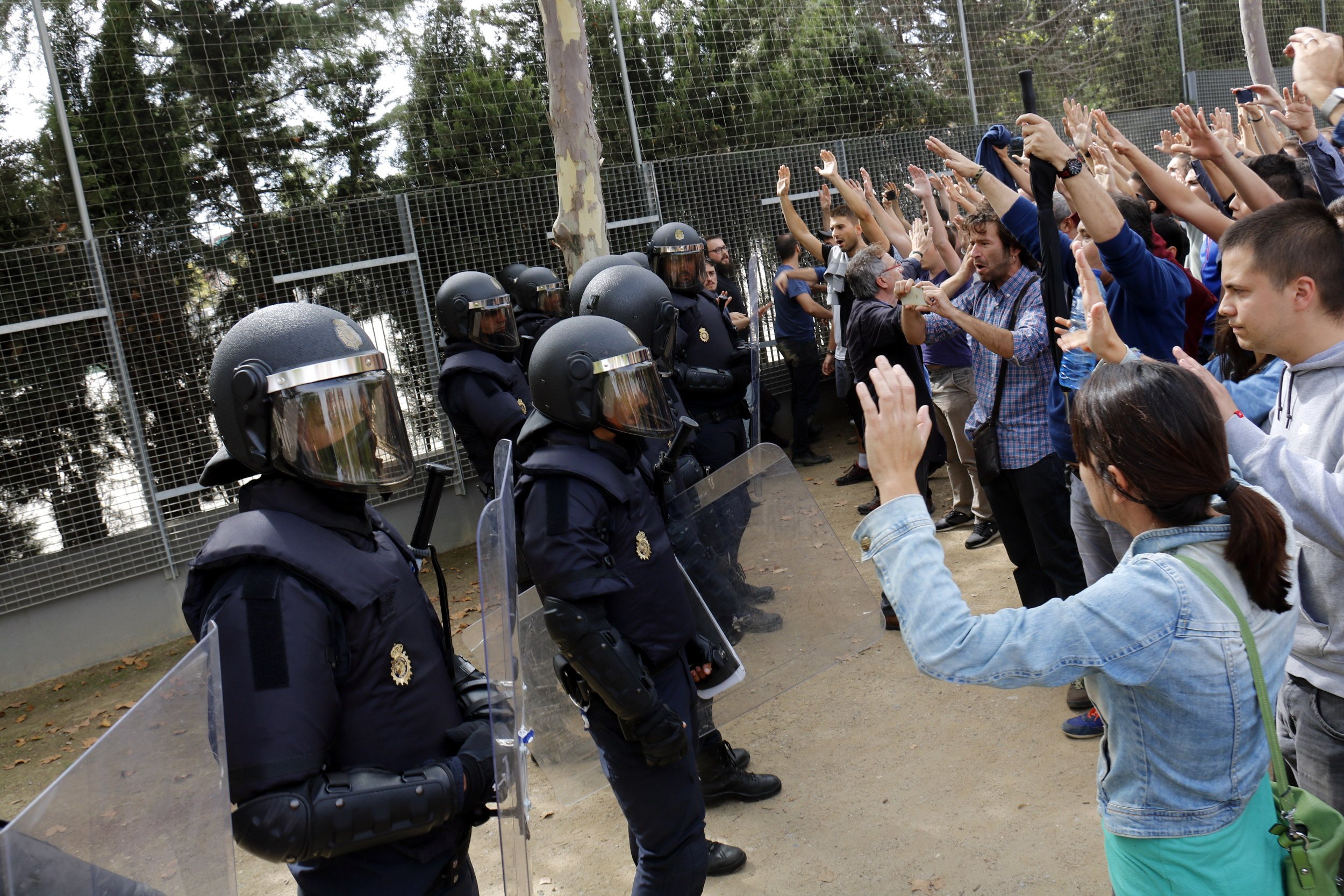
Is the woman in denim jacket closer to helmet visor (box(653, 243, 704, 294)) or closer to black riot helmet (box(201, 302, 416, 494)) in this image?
black riot helmet (box(201, 302, 416, 494))

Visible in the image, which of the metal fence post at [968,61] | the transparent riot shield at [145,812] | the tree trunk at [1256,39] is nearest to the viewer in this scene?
the transparent riot shield at [145,812]

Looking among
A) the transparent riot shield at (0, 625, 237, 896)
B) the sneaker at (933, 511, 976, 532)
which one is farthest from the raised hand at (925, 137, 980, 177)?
the sneaker at (933, 511, 976, 532)

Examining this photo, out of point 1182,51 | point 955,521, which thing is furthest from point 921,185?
point 1182,51

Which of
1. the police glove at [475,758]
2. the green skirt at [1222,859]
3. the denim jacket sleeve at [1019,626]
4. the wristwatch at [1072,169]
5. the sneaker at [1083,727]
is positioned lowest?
the sneaker at [1083,727]

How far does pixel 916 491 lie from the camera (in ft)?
5.09

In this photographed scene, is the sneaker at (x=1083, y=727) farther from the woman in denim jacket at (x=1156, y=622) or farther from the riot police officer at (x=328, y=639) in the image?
the riot police officer at (x=328, y=639)

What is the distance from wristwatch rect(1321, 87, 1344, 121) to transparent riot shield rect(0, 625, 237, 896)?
13.5 ft

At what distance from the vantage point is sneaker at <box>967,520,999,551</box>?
632cm

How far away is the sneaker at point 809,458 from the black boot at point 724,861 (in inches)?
228

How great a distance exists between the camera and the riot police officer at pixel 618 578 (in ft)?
8.91

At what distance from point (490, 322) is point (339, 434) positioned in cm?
367

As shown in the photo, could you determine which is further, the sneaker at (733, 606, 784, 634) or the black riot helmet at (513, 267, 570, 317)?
the black riot helmet at (513, 267, 570, 317)

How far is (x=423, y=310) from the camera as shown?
786 cm

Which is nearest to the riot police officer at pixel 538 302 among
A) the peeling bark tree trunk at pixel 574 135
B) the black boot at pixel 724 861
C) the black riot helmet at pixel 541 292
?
the black riot helmet at pixel 541 292
